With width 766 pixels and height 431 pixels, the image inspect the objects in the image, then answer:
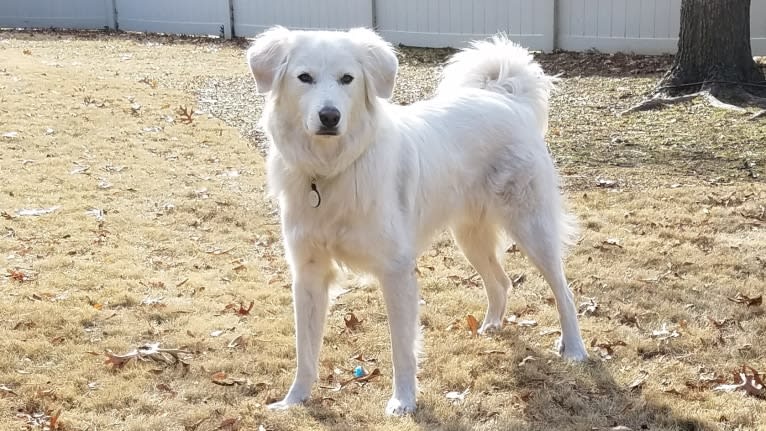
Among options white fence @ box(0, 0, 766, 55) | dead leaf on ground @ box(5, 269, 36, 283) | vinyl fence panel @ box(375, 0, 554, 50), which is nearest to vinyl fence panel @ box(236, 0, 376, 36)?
white fence @ box(0, 0, 766, 55)

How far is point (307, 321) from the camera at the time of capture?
409 cm

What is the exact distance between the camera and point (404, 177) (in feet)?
13.3

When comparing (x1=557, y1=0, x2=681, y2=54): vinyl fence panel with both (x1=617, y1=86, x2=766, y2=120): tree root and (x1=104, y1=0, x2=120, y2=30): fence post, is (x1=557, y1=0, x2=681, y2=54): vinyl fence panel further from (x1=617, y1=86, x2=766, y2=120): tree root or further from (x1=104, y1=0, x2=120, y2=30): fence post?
(x1=104, y1=0, x2=120, y2=30): fence post

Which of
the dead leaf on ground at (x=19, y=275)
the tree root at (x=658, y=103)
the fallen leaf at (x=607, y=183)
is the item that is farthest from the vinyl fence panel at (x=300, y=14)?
the dead leaf on ground at (x=19, y=275)

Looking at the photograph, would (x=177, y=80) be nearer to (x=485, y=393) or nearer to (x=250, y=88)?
(x=250, y=88)

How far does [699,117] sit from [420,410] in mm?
6590

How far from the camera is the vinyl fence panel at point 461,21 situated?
1443 centimetres

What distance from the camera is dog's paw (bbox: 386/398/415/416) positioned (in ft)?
12.9

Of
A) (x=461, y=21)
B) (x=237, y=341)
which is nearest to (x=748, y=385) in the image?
(x=237, y=341)

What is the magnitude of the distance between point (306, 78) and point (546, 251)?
5.45ft

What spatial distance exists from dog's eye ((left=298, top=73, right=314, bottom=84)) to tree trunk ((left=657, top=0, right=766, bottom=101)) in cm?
742

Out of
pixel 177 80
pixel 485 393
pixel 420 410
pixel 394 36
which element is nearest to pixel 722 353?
pixel 485 393

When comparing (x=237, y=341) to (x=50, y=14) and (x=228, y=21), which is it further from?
(x=50, y=14)

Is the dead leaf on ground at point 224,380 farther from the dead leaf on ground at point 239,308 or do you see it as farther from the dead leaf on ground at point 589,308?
the dead leaf on ground at point 589,308
